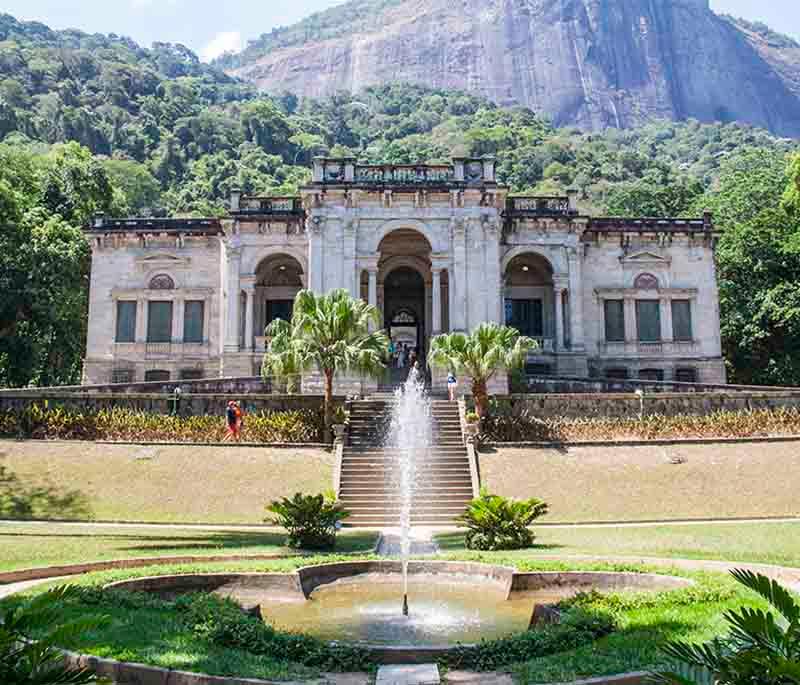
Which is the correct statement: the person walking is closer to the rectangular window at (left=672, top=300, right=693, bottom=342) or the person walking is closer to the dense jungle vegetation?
the dense jungle vegetation

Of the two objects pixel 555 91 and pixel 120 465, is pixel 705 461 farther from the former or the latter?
pixel 555 91

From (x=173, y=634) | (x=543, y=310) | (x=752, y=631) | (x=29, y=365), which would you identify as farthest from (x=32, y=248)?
(x=752, y=631)

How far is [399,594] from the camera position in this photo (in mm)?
11680

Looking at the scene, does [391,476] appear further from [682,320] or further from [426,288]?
[682,320]

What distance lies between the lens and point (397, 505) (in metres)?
20.7

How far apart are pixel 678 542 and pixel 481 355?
11201mm

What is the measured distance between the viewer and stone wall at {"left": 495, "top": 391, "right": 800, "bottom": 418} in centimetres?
2567

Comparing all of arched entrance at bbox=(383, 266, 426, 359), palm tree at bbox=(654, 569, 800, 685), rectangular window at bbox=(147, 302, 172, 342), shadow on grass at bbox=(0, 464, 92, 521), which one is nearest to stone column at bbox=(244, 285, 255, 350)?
rectangular window at bbox=(147, 302, 172, 342)

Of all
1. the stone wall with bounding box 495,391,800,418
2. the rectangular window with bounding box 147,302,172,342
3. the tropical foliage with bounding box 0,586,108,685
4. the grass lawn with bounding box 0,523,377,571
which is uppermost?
the rectangular window with bounding box 147,302,172,342

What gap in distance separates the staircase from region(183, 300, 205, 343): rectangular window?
15.4 meters

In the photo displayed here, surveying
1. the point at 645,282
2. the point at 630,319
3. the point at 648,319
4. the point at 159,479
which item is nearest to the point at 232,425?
the point at 159,479

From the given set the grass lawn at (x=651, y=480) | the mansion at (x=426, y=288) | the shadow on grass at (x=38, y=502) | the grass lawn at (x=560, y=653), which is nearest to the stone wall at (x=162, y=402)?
the shadow on grass at (x=38, y=502)

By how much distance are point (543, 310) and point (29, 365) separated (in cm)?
2672

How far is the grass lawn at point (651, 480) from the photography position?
781 inches
